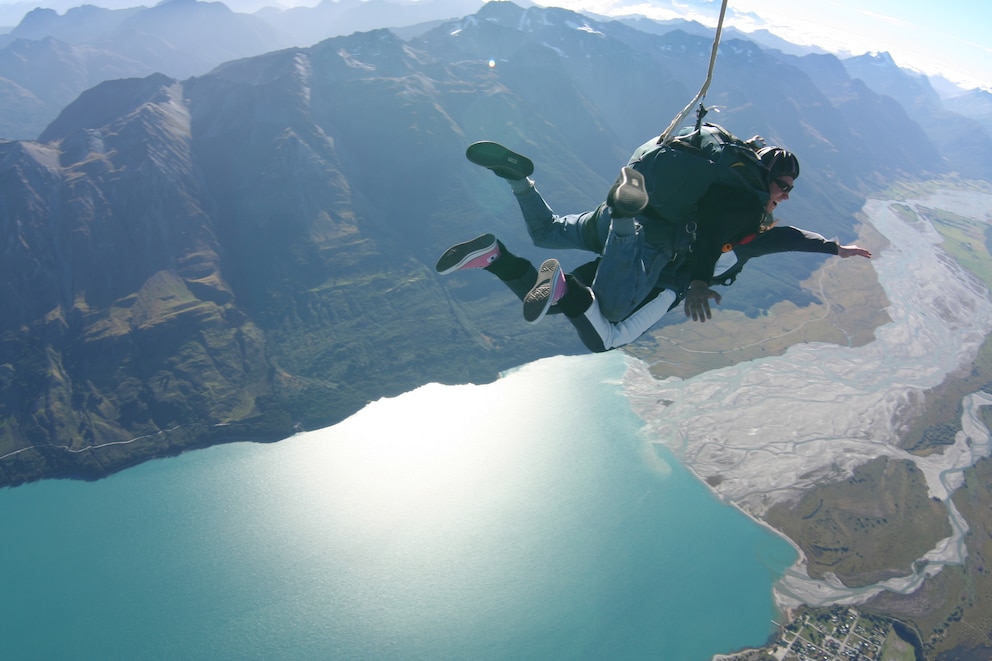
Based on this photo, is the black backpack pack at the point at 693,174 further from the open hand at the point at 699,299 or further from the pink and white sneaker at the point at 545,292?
the pink and white sneaker at the point at 545,292

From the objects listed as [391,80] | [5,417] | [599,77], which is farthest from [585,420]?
[599,77]

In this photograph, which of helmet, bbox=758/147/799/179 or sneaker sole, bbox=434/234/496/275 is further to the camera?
sneaker sole, bbox=434/234/496/275

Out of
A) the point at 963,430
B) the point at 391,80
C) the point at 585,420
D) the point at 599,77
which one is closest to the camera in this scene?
the point at 585,420

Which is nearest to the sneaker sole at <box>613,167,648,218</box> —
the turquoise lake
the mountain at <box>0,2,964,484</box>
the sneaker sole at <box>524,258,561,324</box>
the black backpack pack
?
the sneaker sole at <box>524,258,561,324</box>

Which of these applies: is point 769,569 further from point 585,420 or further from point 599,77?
point 599,77

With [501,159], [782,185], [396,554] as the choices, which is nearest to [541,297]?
[501,159]

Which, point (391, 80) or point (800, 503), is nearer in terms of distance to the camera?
point (800, 503)

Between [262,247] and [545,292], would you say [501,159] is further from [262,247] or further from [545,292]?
[262,247]

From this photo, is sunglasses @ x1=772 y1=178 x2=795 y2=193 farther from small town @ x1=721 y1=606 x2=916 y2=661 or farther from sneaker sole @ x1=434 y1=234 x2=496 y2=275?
small town @ x1=721 y1=606 x2=916 y2=661
